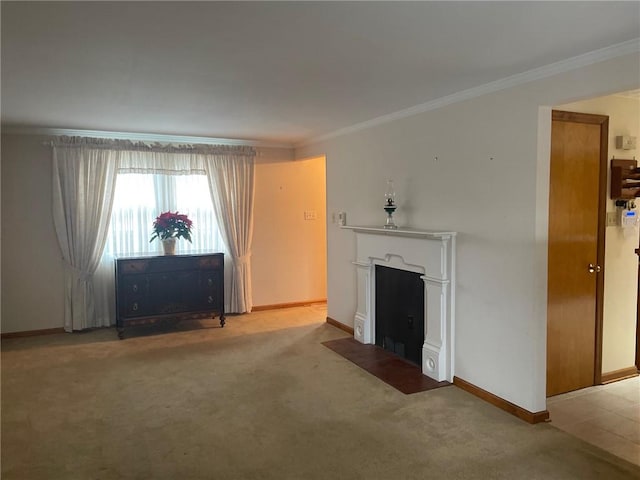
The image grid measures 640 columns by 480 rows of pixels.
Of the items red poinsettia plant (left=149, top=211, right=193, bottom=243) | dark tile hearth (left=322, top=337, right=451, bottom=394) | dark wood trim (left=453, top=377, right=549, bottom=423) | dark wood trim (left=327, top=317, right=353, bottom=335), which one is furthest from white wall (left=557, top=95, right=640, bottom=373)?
red poinsettia plant (left=149, top=211, right=193, bottom=243)

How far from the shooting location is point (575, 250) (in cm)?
355

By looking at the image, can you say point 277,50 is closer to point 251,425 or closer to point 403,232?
point 403,232

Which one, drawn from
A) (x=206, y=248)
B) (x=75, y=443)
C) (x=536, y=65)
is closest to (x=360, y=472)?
(x=75, y=443)

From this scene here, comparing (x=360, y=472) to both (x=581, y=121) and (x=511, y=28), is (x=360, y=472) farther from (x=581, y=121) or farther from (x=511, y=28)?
(x=581, y=121)

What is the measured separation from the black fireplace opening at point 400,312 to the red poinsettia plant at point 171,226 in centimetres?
232

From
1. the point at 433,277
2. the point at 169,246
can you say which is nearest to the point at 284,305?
the point at 169,246

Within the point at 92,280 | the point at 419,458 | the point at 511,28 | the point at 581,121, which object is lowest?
the point at 419,458

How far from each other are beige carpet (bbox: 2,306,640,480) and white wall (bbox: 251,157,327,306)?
1933mm

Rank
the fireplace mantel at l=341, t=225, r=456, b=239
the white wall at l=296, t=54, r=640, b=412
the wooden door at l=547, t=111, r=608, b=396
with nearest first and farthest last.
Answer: the white wall at l=296, t=54, r=640, b=412, the wooden door at l=547, t=111, r=608, b=396, the fireplace mantel at l=341, t=225, r=456, b=239

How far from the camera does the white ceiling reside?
2.08 metres

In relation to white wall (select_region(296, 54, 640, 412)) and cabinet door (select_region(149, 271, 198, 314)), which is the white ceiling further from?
cabinet door (select_region(149, 271, 198, 314))

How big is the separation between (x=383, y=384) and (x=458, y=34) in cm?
259

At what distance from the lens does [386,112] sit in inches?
169

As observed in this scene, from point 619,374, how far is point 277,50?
3680mm
